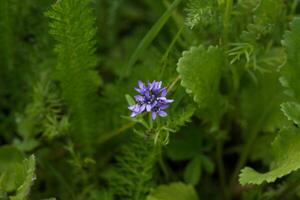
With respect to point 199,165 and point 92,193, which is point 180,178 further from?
point 92,193

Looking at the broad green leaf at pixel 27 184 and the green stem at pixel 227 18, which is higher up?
the green stem at pixel 227 18

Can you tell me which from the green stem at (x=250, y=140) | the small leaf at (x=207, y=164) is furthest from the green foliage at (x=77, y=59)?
the green stem at (x=250, y=140)

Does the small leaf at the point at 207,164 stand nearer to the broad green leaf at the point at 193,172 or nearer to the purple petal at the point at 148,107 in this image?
the broad green leaf at the point at 193,172

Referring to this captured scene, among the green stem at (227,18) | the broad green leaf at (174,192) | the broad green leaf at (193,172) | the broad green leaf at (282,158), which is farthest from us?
the broad green leaf at (193,172)

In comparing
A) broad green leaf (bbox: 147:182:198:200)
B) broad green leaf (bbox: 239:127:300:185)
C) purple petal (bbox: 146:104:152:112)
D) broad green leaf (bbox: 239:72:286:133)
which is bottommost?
broad green leaf (bbox: 239:127:300:185)

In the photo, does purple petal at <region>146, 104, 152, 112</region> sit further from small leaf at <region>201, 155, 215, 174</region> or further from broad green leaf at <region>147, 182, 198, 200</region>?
small leaf at <region>201, 155, 215, 174</region>

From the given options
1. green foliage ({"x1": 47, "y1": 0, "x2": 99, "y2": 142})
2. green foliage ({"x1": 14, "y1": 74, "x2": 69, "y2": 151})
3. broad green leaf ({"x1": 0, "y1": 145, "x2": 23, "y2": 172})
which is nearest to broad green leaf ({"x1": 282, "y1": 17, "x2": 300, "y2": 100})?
green foliage ({"x1": 47, "y1": 0, "x2": 99, "y2": 142})

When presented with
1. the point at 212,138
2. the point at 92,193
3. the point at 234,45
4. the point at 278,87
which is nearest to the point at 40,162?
the point at 92,193
